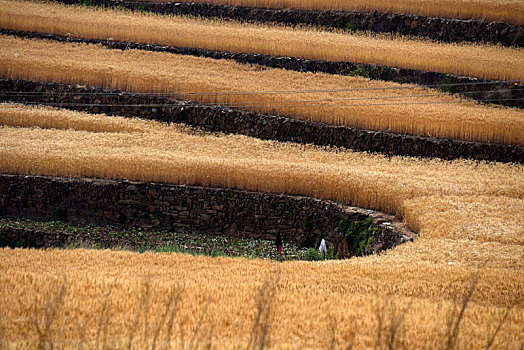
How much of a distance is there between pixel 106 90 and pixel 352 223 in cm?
1391

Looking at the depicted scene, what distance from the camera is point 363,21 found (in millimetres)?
32781

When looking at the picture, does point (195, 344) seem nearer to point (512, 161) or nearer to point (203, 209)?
point (203, 209)

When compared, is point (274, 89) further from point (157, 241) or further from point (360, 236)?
point (360, 236)

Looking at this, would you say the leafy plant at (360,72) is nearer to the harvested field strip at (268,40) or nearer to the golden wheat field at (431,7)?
the harvested field strip at (268,40)

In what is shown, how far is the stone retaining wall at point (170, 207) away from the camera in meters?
17.4

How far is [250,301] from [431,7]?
2867cm

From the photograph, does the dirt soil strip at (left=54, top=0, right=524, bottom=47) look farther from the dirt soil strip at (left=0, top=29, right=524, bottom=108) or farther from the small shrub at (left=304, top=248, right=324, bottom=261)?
the small shrub at (left=304, top=248, right=324, bottom=261)

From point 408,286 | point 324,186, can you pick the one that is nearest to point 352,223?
point 324,186

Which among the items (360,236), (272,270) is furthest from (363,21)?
(272,270)

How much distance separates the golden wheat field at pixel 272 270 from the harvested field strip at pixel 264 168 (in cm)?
5

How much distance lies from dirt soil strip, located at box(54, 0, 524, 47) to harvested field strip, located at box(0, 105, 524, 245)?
42.0 ft

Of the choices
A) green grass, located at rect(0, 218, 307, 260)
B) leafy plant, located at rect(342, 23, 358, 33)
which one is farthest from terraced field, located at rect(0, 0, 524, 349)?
leafy plant, located at rect(342, 23, 358, 33)

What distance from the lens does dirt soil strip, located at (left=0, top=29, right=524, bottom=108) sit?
25.1 metres

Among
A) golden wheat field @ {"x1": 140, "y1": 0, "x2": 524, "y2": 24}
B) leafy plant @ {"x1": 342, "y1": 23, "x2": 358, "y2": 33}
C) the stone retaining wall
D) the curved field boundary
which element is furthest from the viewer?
leafy plant @ {"x1": 342, "y1": 23, "x2": 358, "y2": 33}
